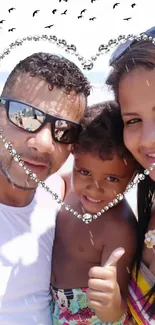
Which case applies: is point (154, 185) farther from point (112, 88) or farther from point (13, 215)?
point (13, 215)

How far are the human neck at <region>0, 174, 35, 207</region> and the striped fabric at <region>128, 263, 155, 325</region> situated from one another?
2.24ft

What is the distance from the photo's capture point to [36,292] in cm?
244

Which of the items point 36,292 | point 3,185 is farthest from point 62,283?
point 3,185

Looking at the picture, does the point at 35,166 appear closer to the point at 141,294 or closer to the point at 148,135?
the point at 148,135

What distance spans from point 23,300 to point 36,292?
83 millimetres

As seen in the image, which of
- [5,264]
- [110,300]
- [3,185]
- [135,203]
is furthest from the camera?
[135,203]

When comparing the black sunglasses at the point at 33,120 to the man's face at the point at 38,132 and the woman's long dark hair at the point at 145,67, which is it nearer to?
the man's face at the point at 38,132

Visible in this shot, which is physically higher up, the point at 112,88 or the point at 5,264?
the point at 112,88

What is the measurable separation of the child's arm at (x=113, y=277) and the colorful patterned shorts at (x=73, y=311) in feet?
0.59

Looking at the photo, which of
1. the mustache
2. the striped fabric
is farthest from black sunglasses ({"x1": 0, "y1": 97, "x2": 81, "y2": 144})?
the striped fabric

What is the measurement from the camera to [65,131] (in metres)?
2.41

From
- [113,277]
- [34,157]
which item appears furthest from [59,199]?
[113,277]

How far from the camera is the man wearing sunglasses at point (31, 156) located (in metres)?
2.35

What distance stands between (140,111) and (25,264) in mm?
915
